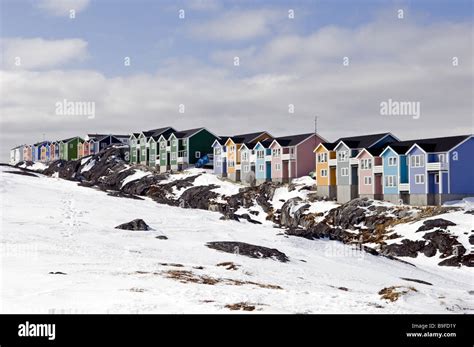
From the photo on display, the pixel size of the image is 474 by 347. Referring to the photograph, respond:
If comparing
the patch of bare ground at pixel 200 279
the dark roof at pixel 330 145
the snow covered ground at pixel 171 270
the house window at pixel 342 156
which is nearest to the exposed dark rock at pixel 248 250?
the snow covered ground at pixel 171 270

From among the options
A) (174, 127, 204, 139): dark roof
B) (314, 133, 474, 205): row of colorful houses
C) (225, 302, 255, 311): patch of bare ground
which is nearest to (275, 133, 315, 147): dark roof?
(314, 133, 474, 205): row of colorful houses

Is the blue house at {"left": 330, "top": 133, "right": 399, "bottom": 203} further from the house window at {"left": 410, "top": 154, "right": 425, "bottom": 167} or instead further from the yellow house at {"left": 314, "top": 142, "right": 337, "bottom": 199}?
the house window at {"left": 410, "top": 154, "right": 425, "bottom": 167}

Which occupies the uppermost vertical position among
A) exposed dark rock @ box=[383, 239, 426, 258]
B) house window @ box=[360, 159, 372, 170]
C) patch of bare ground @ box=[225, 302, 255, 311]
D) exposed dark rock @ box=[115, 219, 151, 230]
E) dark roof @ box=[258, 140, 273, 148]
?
dark roof @ box=[258, 140, 273, 148]

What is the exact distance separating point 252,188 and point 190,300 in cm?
6819

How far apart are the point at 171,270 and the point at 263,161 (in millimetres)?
66747

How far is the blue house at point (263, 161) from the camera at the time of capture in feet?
308

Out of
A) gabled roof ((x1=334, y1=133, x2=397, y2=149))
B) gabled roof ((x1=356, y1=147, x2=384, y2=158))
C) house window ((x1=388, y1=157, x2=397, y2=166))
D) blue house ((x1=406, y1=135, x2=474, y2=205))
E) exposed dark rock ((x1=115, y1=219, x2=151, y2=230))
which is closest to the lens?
exposed dark rock ((x1=115, y1=219, x2=151, y2=230))

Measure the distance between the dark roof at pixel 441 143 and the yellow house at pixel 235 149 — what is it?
36979mm

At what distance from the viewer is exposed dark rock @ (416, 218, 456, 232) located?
57.5 m

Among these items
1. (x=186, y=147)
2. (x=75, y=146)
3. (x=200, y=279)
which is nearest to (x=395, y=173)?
(x=186, y=147)

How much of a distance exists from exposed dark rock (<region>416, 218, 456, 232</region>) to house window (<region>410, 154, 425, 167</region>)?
11612 millimetres

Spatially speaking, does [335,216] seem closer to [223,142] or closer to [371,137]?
[371,137]

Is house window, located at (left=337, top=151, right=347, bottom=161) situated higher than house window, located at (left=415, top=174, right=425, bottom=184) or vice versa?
house window, located at (left=337, top=151, right=347, bottom=161)
